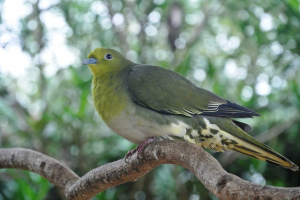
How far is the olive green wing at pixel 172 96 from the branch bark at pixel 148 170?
0.27 meters

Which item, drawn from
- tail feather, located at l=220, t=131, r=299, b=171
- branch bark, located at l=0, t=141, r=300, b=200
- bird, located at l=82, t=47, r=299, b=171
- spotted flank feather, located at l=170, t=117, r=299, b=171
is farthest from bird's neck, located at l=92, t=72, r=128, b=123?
tail feather, located at l=220, t=131, r=299, b=171

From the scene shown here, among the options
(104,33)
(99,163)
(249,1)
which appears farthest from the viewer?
(104,33)

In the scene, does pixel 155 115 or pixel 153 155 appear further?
pixel 155 115

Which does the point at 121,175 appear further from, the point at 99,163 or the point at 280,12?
the point at 280,12

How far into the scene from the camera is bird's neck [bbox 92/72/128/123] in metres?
1.80

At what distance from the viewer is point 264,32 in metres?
3.43

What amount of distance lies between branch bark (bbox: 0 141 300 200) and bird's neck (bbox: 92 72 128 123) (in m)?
0.27

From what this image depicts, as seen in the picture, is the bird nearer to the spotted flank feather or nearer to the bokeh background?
the spotted flank feather

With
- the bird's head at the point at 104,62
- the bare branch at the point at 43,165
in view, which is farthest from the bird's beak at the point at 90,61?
the bare branch at the point at 43,165

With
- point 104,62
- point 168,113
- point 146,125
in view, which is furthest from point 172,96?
point 104,62

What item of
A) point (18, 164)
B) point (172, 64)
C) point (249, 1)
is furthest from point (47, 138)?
point (249, 1)

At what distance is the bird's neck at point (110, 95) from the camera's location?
5.91ft

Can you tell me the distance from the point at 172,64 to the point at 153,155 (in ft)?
6.75

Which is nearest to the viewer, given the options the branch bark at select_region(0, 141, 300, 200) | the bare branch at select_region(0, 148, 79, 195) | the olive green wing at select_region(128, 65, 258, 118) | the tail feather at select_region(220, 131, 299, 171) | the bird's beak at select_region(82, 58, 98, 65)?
the branch bark at select_region(0, 141, 300, 200)
